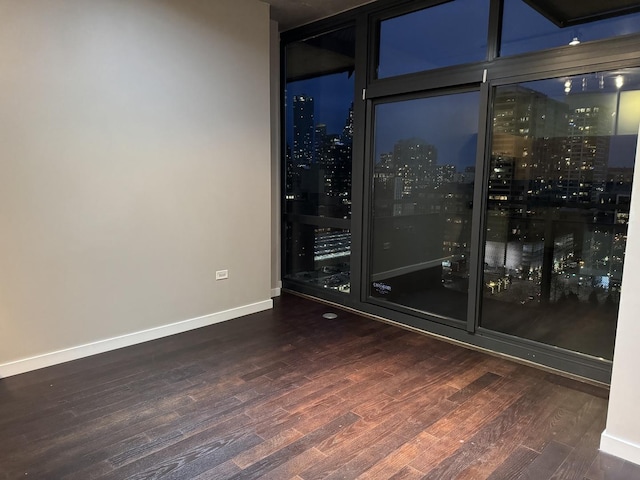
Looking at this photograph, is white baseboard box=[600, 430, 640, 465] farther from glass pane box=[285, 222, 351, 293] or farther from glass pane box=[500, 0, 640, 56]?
glass pane box=[285, 222, 351, 293]

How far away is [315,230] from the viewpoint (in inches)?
192

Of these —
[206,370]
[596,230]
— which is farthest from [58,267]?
[596,230]

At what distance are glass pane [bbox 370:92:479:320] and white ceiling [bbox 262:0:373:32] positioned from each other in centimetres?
104

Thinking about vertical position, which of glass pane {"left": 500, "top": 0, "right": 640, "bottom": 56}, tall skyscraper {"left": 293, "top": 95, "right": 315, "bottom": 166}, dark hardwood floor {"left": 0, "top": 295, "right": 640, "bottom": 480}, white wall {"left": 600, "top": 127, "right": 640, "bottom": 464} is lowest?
dark hardwood floor {"left": 0, "top": 295, "right": 640, "bottom": 480}

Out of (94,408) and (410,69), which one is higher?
(410,69)

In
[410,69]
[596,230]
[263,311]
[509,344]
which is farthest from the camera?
[263,311]

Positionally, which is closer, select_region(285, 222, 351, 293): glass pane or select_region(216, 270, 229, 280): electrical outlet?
select_region(216, 270, 229, 280): electrical outlet

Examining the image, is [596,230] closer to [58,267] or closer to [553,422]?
[553,422]

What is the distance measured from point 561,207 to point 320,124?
266 cm

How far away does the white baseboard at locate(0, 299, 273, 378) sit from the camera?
2951 mm

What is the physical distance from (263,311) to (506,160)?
273 cm

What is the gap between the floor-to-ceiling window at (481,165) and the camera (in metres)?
2.82

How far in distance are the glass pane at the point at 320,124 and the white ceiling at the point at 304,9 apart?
0.24 metres

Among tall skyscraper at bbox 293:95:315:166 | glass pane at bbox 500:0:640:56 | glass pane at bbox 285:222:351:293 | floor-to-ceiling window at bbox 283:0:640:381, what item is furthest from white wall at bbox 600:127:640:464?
tall skyscraper at bbox 293:95:315:166
